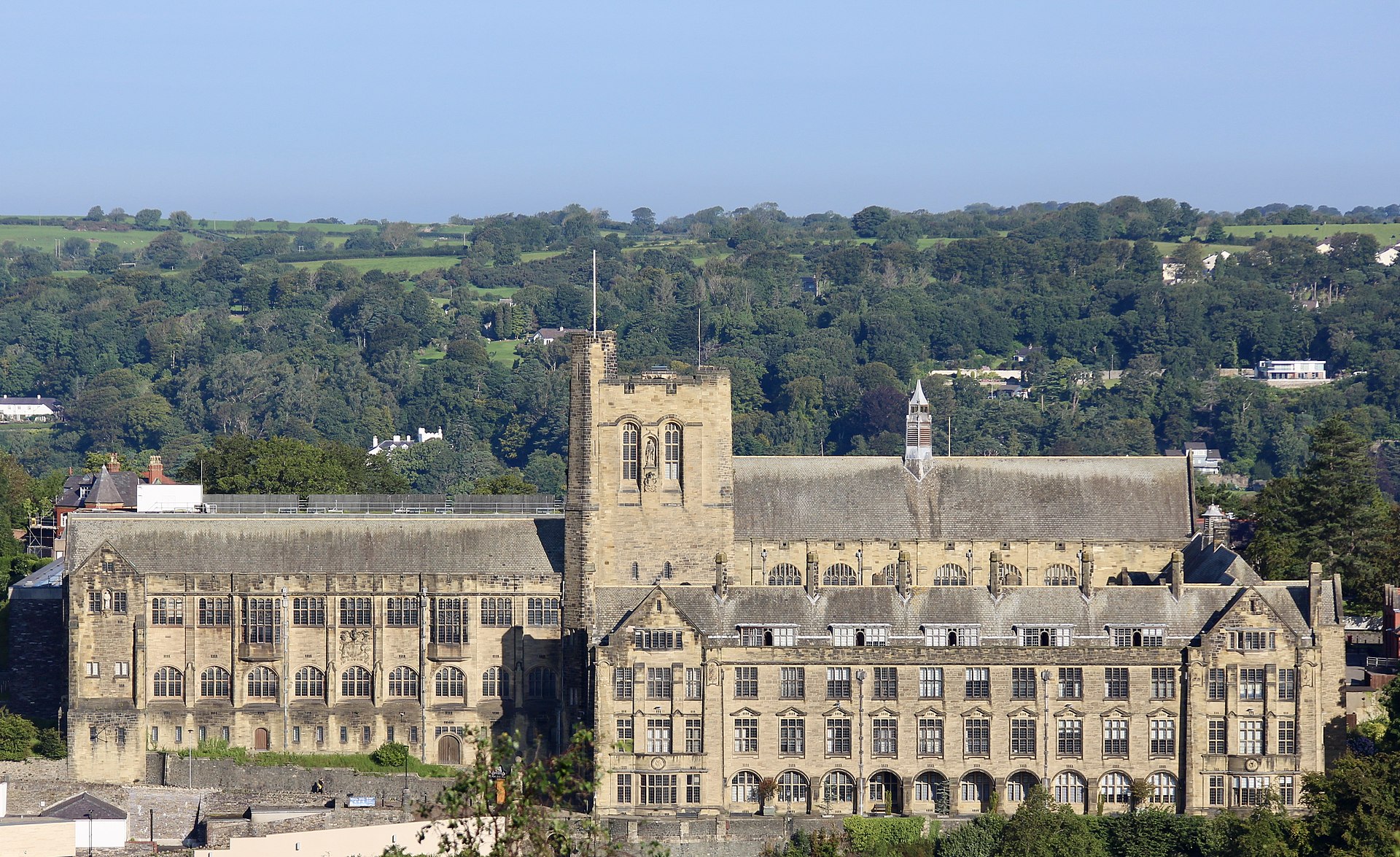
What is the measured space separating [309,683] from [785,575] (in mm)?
19859

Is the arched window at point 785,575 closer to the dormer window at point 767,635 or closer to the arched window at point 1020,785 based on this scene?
the dormer window at point 767,635

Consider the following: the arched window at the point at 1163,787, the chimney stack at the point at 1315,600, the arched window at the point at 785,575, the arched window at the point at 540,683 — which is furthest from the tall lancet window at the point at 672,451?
the chimney stack at the point at 1315,600

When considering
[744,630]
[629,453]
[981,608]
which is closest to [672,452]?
[629,453]

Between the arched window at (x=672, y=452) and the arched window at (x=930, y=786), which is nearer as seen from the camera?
the arched window at (x=930, y=786)

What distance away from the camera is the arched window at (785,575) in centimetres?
10962

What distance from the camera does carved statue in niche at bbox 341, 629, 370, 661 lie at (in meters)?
108

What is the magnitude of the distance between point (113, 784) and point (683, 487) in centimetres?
2535

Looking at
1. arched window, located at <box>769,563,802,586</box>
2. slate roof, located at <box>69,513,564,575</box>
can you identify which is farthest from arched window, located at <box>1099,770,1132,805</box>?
slate roof, located at <box>69,513,564,575</box>

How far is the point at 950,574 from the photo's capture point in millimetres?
110438

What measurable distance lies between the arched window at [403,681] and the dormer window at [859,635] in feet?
60.7

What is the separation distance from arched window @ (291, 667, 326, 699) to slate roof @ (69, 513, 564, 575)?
4.09m

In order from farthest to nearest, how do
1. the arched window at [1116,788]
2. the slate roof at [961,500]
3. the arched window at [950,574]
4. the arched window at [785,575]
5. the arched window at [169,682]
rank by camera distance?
the slate roof at [961,500]
the arched window at [950,574]
the arched window at [785,575]
the arched window at [169,682]
the arched window at [1116,788]

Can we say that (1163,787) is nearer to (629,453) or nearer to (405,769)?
(629,453)

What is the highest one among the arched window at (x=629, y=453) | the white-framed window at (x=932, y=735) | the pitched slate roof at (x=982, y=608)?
the arched window at (x=629, y=453)
